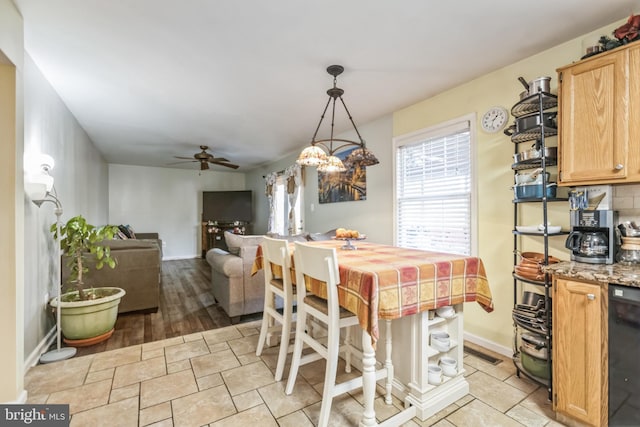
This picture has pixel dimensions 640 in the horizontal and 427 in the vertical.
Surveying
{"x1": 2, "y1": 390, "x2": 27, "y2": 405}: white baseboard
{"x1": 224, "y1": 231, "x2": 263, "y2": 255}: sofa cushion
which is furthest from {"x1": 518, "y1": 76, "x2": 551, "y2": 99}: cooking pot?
{"x1": 2, "y1": 390, "x2": 27, "y2": 405}: white baseboard

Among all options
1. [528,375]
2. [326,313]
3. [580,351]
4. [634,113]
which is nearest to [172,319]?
[326,313]

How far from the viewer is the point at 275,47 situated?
85.5 inches

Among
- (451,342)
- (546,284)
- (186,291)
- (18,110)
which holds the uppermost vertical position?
(18,110)

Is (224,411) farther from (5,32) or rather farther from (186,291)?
(186,291)

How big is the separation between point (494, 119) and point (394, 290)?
1955 mm

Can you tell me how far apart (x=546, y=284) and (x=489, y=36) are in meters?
1.73

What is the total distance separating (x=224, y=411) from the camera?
171 cm

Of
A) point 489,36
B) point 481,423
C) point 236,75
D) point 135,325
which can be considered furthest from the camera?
point 135,325

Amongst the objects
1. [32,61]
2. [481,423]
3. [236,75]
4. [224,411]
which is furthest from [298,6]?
[481,423]

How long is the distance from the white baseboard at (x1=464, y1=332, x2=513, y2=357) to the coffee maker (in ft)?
3.40

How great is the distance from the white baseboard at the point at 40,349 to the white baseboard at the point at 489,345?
358 centimetres

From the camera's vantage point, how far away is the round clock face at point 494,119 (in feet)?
8.08

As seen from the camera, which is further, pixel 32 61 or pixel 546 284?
pixel 32 61

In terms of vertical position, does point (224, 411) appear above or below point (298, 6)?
below
